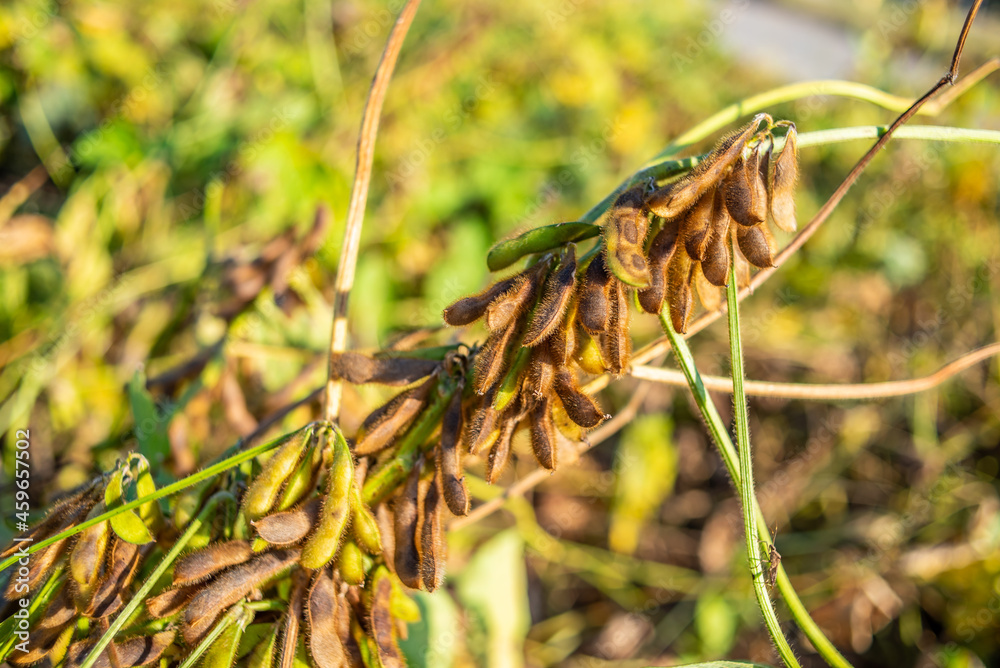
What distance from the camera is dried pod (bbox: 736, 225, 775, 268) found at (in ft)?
2.32

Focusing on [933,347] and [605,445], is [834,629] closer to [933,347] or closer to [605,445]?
[605,445]

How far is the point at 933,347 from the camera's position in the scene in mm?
2545

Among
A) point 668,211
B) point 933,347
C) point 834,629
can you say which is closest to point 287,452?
point 668,211

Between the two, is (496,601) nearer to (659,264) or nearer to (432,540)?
(432,540)

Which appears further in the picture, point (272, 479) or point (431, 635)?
point (431, 635)

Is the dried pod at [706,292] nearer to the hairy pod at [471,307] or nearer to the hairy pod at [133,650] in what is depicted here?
the hairy pod at [471,307]

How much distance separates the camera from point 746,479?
733mm

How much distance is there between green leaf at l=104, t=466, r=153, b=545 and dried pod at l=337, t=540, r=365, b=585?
0.22 m

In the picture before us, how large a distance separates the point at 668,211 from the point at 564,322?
163mm

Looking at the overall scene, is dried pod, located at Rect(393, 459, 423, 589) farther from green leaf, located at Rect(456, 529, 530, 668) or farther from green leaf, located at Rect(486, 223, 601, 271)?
green leaf, located at Rect(456, 529, 530, 668)

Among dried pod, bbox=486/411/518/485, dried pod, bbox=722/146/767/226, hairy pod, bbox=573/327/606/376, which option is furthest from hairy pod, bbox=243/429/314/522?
dried pod, bbox=722/146/767/226

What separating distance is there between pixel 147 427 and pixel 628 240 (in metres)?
0.96

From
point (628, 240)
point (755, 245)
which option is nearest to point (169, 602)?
point (628, 240)

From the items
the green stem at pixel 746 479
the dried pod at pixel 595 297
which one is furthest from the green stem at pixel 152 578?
the green stem at pixel 746 479
